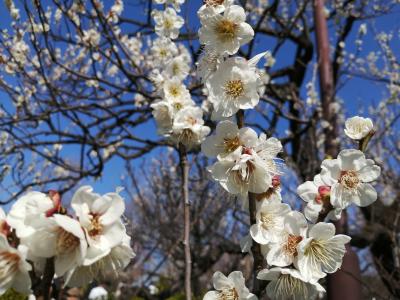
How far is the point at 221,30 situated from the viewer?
132 centimetres

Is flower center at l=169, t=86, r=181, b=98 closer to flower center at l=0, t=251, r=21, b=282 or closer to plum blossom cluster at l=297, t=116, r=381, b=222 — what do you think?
plum blossom cluster at l=297, t=116, r=381, b=222

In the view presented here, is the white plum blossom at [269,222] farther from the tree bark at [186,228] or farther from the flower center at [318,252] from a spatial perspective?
the tree bark at [186,228]

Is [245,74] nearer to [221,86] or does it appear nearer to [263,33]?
[221,86]

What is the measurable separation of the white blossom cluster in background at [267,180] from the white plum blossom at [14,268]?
1.76 feet

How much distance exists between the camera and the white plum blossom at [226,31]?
1.31m

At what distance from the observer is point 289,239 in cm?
110

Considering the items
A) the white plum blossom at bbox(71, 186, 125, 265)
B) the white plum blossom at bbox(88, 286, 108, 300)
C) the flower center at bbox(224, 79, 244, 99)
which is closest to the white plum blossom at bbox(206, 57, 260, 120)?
the flower center at bbox(224, 79, 244, 99)

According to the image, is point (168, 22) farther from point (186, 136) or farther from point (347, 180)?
point (347, 180)

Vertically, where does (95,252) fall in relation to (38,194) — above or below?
below

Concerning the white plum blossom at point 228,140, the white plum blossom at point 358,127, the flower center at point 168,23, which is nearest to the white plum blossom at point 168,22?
the flower center at point 168,23

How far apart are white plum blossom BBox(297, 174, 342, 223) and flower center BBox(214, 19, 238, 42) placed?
1.75 ft

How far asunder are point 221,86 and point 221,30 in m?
0.18

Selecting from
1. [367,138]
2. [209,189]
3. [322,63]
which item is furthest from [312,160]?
[367,138]

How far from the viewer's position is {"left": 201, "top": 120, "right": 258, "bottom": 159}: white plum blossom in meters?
1.20
